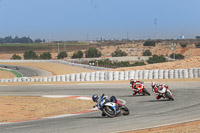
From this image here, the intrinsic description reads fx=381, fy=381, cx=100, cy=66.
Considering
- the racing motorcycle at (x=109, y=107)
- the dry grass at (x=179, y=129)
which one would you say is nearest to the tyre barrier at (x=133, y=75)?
the racing motorcycle at (x=109, y=107)

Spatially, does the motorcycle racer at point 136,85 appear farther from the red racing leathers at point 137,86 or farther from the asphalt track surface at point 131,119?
the asphalt track surface at point 131,119

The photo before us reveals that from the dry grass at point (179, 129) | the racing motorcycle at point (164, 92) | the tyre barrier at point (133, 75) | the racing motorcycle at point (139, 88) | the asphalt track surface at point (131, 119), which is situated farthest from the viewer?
the tyre barrier at point (133, 75)

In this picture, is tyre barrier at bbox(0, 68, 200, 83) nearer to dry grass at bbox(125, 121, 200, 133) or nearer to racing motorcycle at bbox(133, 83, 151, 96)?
racing motorcycle at bbox(133, 83, 151, 96)

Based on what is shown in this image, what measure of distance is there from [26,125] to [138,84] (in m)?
8.61

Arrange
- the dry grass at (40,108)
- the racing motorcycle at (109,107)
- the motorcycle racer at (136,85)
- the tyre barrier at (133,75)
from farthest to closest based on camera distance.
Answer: the tyre barrier at (133,75) < the motorcycle racer at (136,85) < the dry grass at (40,108) < the racing motorcycle at (109,107)

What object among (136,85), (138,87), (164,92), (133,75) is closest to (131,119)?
(164,92)

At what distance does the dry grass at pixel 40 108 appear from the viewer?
665 inches

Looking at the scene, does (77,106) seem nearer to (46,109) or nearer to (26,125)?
(46,109)

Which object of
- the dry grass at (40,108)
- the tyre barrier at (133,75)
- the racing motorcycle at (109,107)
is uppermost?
the racing motorcycle at (109,107)

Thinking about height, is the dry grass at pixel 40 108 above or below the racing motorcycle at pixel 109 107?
below

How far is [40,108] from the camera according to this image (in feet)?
63.1

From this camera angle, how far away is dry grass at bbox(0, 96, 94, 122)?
16.9m

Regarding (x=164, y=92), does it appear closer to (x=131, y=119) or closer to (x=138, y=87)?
(x=138, y=87)

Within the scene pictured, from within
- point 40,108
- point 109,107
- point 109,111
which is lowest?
point 40,108
